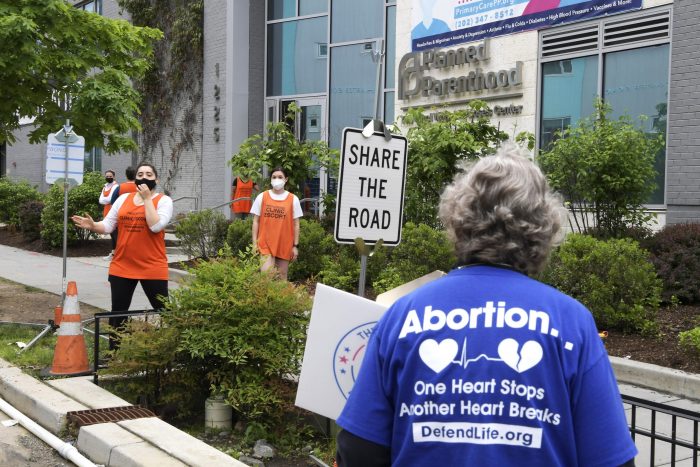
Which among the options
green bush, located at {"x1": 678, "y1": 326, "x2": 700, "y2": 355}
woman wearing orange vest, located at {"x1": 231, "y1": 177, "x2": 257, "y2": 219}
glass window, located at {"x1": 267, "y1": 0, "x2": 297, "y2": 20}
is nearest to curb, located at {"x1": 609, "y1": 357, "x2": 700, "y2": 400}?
green bush, located at {"x1": 678, "y1": 326, "x2": 700, "y2": 355}

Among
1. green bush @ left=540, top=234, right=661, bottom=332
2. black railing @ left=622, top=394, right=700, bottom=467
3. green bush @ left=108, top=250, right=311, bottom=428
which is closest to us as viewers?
black railing @ left=622, top=394, right=700, bottom=467

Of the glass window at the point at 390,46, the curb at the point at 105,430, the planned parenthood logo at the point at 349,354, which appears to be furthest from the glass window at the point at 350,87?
the planned parenthood logo at the point at 349,354

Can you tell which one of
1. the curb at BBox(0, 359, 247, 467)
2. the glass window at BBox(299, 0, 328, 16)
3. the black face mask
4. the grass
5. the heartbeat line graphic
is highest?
the glass window at BBox(299, 0, 328, 16)

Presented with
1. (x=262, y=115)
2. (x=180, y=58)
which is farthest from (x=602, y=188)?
(x=180, y=58)

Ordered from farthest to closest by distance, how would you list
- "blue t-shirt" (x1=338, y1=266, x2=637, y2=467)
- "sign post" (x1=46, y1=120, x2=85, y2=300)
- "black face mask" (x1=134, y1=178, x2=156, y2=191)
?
"sign post" (x1=46, y1=120, x2=85, y2=300), "black face mask" (x1=134, y1=178, x2=156, y2=191), "blue t-shirt" (x1=338, y1=266, x2=637, y2=467)

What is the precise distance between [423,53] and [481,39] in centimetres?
149

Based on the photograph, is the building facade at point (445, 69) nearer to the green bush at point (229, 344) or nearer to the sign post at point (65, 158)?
the sign post at point (65, 158)

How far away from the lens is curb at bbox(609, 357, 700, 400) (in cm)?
692

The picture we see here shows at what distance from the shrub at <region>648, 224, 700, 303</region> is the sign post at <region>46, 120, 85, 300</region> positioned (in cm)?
714

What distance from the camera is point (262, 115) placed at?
76.0ft

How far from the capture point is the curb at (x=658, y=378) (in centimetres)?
692

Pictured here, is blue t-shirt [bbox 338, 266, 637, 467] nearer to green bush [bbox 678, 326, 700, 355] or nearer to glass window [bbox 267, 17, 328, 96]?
green bush [bbox 678, 326, 700, 355]

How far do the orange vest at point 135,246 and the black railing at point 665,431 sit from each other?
14.0 feet

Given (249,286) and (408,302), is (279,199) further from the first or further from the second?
(408,302)
